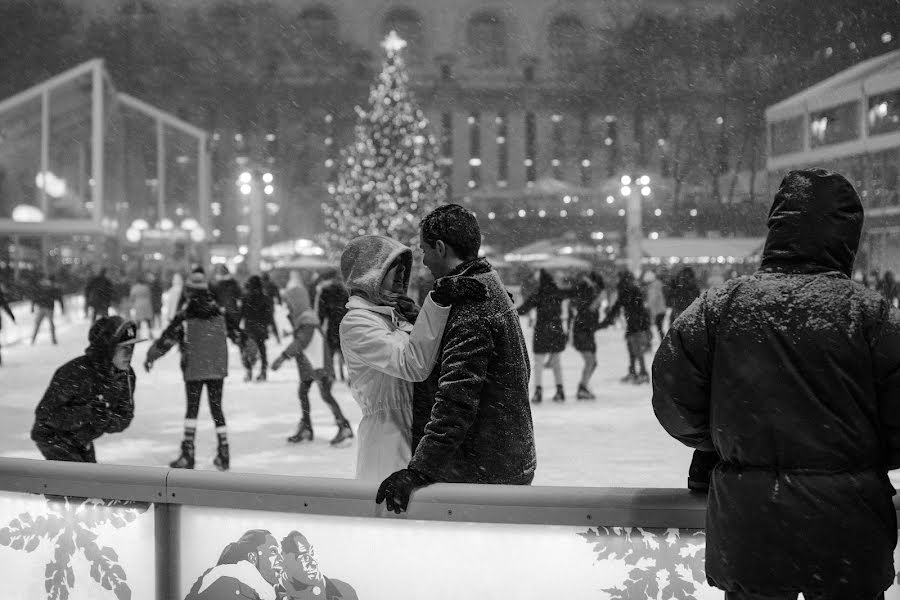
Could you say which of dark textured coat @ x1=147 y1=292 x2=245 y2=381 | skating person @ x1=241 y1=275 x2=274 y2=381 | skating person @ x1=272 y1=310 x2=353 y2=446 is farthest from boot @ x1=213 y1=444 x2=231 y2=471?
skating person @ x1=241 y1=275 x2=274 y2=381

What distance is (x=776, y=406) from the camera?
4.85 feet

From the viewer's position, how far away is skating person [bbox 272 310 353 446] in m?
6.44

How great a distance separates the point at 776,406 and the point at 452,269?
2.63 ft

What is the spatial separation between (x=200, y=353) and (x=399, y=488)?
3898 mm

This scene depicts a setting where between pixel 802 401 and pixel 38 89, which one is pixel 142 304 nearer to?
pixel 38 89

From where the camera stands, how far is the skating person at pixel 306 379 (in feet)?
21.1

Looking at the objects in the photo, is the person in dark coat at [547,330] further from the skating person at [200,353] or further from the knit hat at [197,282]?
the skating person at [200,353]

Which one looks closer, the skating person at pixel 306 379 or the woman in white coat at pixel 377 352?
the woman in white coat at pixel 377 352

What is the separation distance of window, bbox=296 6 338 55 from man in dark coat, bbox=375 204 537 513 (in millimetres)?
42143

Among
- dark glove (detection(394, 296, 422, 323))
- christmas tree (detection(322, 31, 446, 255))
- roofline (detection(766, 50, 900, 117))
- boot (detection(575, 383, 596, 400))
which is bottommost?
boot (detection(575, 383, 596, 400))

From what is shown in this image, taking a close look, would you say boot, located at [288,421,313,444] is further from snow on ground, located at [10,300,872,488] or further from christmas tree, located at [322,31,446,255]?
christmas tree, located at [322,31,446,255]

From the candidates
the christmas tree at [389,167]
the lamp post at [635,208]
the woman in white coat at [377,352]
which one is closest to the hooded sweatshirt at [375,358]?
the woman in white coat at [377,352]

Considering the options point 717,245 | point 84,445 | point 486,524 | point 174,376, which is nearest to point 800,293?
point 486,524

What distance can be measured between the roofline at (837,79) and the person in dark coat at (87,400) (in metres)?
22.5
